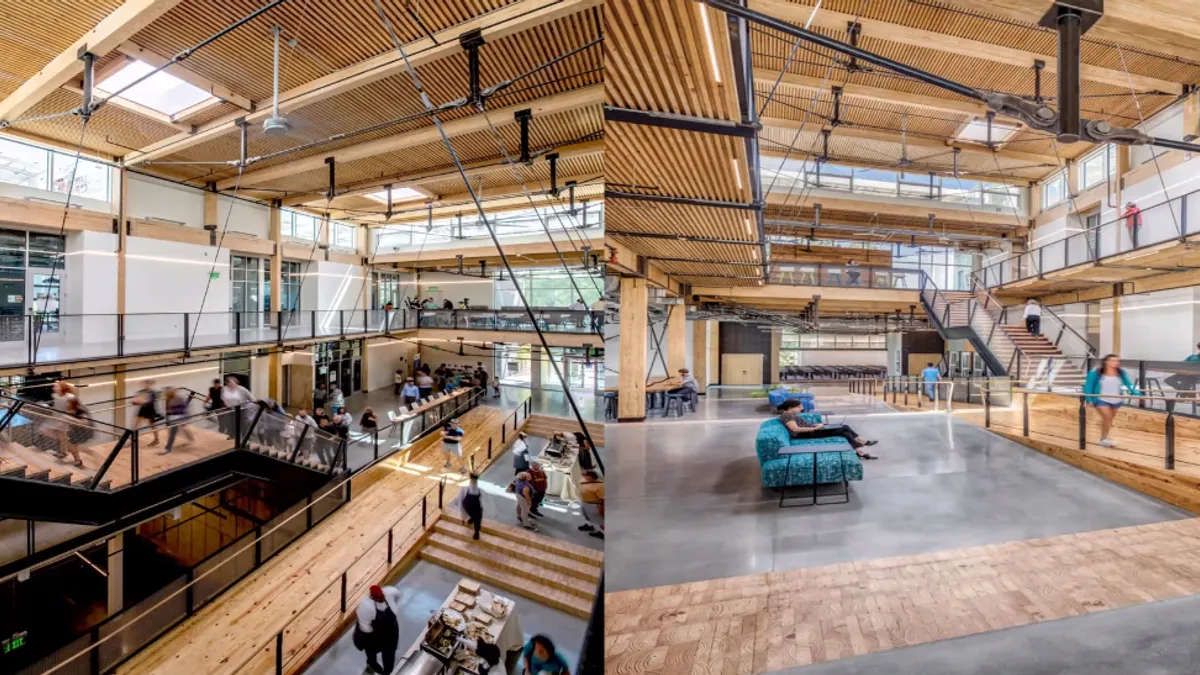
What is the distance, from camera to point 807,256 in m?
4.71

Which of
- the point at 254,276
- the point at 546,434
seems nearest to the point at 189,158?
the point at 254,276

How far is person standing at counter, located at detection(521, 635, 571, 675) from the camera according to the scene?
509 millimetres

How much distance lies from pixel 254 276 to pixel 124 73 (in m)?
0.48

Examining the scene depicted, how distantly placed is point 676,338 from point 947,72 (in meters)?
3.65

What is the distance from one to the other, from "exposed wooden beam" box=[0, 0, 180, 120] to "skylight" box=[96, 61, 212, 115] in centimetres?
7

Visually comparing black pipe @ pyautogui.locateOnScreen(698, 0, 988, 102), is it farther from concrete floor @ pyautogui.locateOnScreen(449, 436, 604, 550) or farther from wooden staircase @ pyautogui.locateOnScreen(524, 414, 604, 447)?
concrete floor @ pyautogui.locateOnScreen(449, 436, 604, 550)

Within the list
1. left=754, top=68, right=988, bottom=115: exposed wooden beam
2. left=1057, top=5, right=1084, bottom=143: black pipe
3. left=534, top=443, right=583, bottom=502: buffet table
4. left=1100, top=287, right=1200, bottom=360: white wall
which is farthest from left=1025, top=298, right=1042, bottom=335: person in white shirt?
left=534, top=443, right=583, bottom=502: buffet table

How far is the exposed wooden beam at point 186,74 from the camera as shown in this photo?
2.96 ft

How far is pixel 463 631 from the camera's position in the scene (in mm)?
532

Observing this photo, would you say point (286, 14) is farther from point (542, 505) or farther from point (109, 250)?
point (542, 505)

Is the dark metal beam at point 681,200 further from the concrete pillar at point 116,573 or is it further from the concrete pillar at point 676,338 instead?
the concrete pillar at point 116,573

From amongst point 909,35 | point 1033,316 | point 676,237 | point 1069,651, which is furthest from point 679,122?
point 909,35

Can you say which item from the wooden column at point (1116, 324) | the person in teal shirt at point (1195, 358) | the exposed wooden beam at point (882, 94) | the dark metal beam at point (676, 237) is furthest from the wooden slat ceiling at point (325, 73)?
the exposed wooden beam at point (882, 94)

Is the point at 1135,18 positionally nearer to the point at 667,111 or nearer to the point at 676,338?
the point at 667,111
